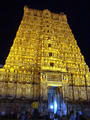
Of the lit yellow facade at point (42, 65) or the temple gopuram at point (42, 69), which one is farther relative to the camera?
the lit yellow facade at point (42, 65)

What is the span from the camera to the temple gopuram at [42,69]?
2530 cm

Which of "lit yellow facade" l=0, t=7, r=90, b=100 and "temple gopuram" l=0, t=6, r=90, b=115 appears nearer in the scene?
"temple gopuram" l=0, t=6, r=90, b=115

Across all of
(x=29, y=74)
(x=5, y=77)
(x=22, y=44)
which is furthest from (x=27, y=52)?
(x=5, y=77)

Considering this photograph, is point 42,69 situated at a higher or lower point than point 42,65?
lower

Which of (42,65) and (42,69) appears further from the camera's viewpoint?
(42,65)

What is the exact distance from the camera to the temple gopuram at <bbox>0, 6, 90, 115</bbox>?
2530 centimetres

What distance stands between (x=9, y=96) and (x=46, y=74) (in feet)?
26.0

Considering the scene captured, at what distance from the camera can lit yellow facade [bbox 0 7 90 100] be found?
2583 centimetres

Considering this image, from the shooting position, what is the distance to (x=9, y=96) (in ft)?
80.4

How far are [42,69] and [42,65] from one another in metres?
1.01

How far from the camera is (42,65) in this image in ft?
90.1

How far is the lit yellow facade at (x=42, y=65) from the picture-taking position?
84.7ft

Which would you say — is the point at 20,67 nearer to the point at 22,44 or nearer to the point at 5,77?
the point at 5,77

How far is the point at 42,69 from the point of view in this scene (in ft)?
88.0
